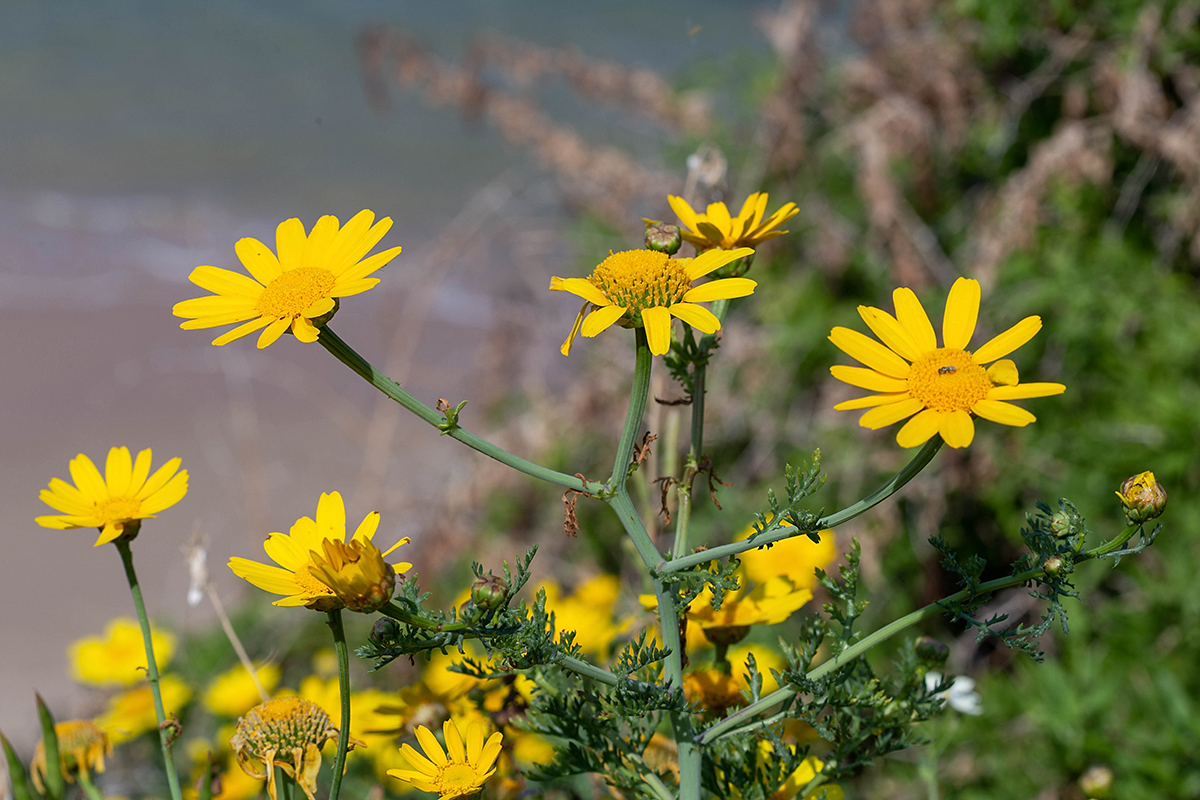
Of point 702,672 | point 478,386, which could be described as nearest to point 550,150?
point 478,386

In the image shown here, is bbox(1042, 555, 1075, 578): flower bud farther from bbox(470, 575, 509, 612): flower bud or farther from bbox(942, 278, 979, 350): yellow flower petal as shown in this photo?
bbox(470, 575, 509, 612): flower bud

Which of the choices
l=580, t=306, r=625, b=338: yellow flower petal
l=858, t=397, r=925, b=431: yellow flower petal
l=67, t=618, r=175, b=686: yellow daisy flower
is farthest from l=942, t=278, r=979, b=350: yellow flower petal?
l=67, t=618, r=175, b=686: yellow daisy flower

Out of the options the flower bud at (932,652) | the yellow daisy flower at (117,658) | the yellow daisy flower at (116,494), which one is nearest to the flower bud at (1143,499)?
the flower bud at (932,652)

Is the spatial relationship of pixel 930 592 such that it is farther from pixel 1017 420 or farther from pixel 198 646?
pixel 198 646

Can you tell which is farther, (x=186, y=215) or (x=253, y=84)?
(x=253, y=84)

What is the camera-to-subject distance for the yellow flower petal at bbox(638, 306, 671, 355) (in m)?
0.80

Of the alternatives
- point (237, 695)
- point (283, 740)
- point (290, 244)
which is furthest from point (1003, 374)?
point (237, 695)

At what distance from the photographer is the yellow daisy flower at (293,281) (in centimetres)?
87

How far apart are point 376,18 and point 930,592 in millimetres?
11145

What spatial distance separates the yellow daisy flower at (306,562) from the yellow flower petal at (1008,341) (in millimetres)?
552

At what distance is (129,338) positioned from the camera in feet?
20.0

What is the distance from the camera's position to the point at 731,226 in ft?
3.60

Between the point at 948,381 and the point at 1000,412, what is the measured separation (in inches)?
2.1

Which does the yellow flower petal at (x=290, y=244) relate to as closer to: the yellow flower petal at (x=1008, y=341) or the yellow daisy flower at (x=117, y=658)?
the yellow flower petal at (x=1008, y=341)
